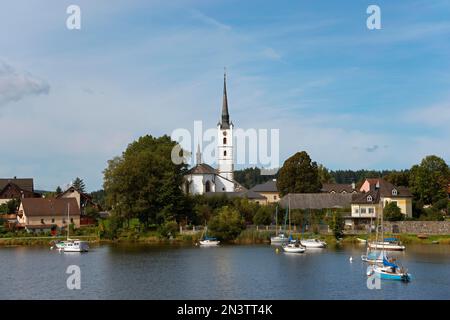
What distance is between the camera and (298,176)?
11212 centimetres

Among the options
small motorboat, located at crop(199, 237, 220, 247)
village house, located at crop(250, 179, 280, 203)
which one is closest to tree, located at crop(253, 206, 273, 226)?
small motorboat, located at crop(199, 237, 220, 247)

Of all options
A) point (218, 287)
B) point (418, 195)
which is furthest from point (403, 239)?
point (218, 287)

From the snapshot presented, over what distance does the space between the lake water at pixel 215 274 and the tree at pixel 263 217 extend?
57.3 ft

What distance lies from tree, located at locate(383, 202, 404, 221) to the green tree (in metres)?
18.9

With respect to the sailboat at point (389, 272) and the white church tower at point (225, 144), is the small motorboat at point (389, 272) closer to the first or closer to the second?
the sailboat at point (389, 272)

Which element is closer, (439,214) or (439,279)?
(439,279)

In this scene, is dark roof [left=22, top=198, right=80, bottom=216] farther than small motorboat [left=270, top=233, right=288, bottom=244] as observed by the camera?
Yes

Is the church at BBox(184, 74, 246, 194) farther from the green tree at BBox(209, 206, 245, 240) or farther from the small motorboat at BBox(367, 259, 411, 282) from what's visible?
the small motorboat at BBox(367, 259, 411, 282)

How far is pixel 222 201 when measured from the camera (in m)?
102

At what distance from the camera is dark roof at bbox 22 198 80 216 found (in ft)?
328

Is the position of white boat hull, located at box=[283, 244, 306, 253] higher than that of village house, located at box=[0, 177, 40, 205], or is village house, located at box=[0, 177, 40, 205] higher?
village house, located at box=[0, 177, 40, 205]

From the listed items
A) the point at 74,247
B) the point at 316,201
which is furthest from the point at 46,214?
the point at 316,201

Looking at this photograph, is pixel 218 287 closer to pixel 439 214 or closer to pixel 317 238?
pixel 317 238
